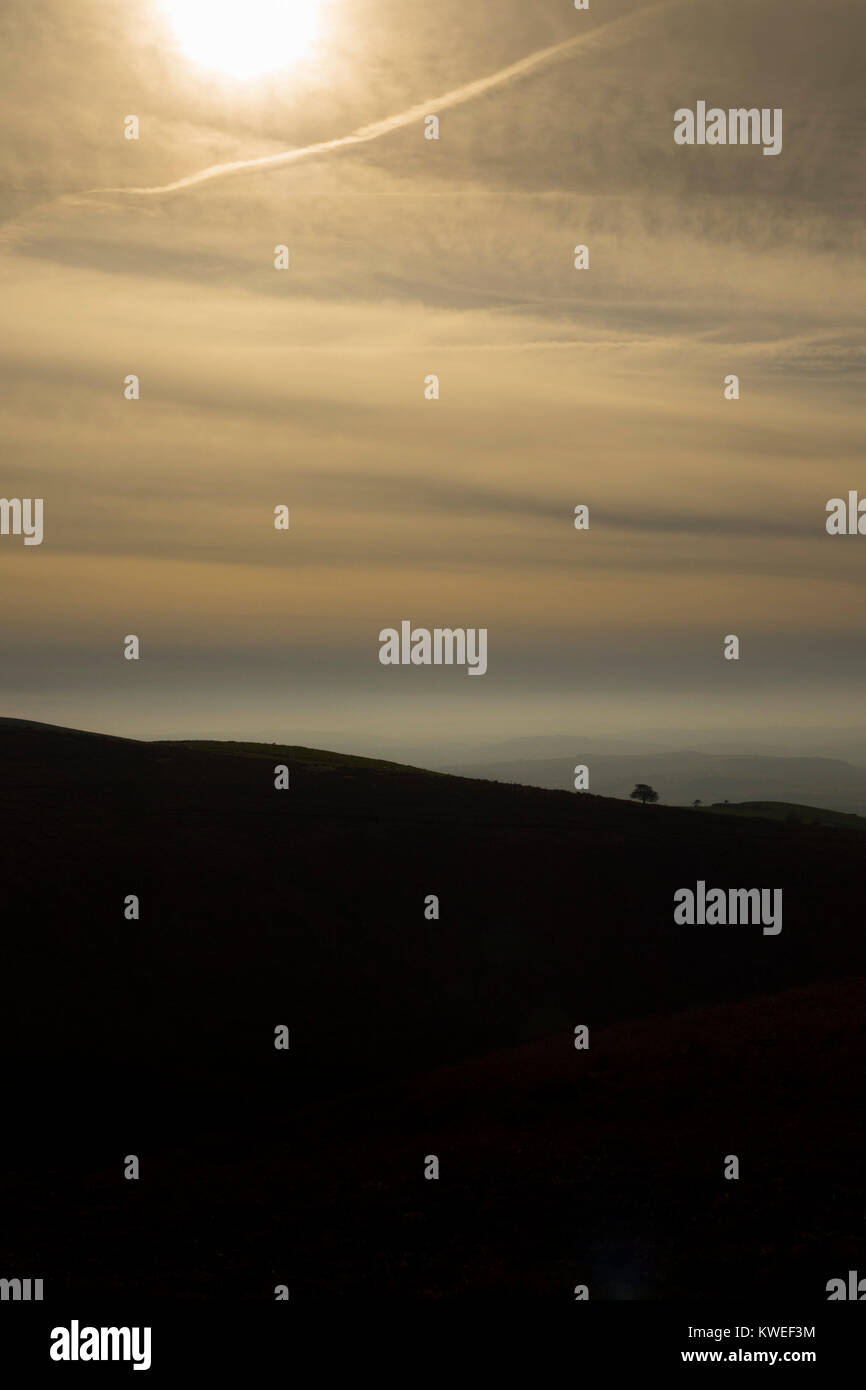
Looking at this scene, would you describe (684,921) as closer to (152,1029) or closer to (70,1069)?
(152,1029)

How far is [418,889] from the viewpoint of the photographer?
51938 mm

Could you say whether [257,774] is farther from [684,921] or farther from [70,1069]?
[70,1069]

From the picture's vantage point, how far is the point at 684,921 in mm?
52031

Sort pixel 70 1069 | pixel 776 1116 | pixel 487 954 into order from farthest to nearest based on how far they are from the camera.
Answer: pixel 487 954
pixel 70 1069
pixel 776 1116

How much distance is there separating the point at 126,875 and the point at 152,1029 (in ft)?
38.0

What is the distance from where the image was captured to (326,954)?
44.7 metres

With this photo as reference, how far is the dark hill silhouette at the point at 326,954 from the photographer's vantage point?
1188 inches

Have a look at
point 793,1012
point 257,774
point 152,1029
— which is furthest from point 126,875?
point 793,1012

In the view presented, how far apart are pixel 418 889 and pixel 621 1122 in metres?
24.9

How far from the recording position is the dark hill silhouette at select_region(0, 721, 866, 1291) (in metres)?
30.2

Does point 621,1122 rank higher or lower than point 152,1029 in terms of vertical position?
lower
